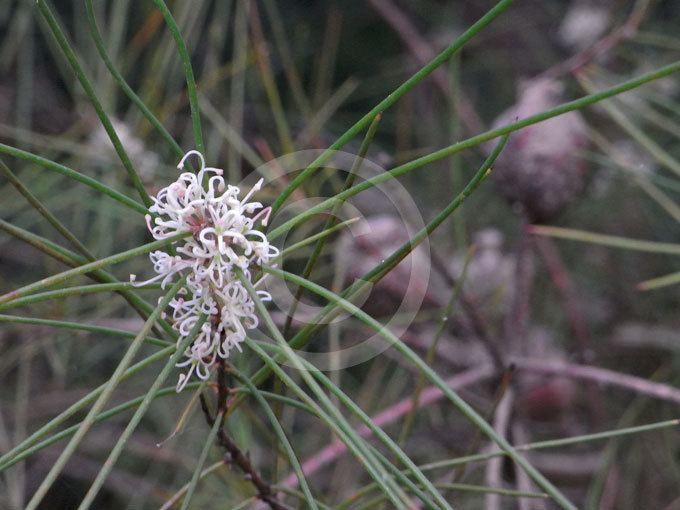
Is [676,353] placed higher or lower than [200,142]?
higher

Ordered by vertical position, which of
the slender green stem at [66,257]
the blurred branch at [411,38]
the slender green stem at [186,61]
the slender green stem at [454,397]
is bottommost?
the slender green stem at [454,397]

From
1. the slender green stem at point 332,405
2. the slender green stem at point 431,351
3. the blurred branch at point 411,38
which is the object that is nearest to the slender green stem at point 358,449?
the slender green stem at point 332,405

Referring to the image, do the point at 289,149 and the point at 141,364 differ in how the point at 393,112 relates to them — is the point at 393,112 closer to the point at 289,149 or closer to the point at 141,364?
the point at 289,149

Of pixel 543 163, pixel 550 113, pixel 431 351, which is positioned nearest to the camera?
pixel 550 113

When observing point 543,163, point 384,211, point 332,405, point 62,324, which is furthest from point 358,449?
point 384,211

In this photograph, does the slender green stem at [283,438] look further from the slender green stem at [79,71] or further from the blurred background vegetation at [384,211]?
the blurred background vegetation at [384,211]

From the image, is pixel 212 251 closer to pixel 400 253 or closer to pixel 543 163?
pixel 400 253

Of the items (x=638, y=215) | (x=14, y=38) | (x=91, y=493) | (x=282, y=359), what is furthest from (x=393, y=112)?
(x=91, y=493)

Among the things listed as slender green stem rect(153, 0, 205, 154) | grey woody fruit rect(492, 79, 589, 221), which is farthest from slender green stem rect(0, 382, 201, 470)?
grey woody fruit rect(492, 79, 589, 221)
